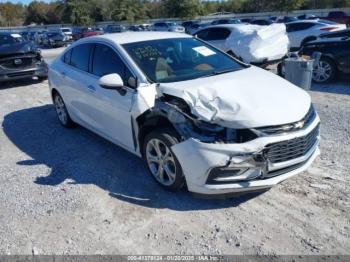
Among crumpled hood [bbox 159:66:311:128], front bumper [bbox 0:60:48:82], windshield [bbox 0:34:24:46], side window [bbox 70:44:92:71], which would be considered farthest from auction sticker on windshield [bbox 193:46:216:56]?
windshield [bbox 0:34:24:46]

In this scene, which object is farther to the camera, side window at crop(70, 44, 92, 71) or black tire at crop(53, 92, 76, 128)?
black tire at crop(53, 92, 76, 128)

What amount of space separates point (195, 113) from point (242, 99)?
50 cm

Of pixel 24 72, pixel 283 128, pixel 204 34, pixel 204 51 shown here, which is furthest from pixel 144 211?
pixel 204 34

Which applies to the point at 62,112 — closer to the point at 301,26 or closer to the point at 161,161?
the point at 161,161

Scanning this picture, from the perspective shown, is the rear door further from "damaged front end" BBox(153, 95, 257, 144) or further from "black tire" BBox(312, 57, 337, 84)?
"damaged front end" BBox(153, 95, 257, 144)

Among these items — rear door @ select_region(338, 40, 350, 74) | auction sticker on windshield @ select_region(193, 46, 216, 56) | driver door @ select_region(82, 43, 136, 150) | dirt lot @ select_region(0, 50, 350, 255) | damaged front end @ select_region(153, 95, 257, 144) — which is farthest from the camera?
rear door @ select_region(338, 40, 350, 74)

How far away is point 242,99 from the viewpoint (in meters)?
3.59

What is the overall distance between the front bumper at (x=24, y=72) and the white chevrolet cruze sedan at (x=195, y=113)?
6092mm

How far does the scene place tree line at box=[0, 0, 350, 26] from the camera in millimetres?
51016

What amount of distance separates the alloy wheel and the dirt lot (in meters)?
0.17

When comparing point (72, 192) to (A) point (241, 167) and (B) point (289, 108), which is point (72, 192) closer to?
(A) point (241, 167)

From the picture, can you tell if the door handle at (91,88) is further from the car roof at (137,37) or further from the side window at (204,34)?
the side window at (204,34)

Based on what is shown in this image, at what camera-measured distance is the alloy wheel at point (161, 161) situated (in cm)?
377

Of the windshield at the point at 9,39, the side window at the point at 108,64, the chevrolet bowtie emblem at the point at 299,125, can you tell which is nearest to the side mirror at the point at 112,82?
the side window at the point at 108,64
